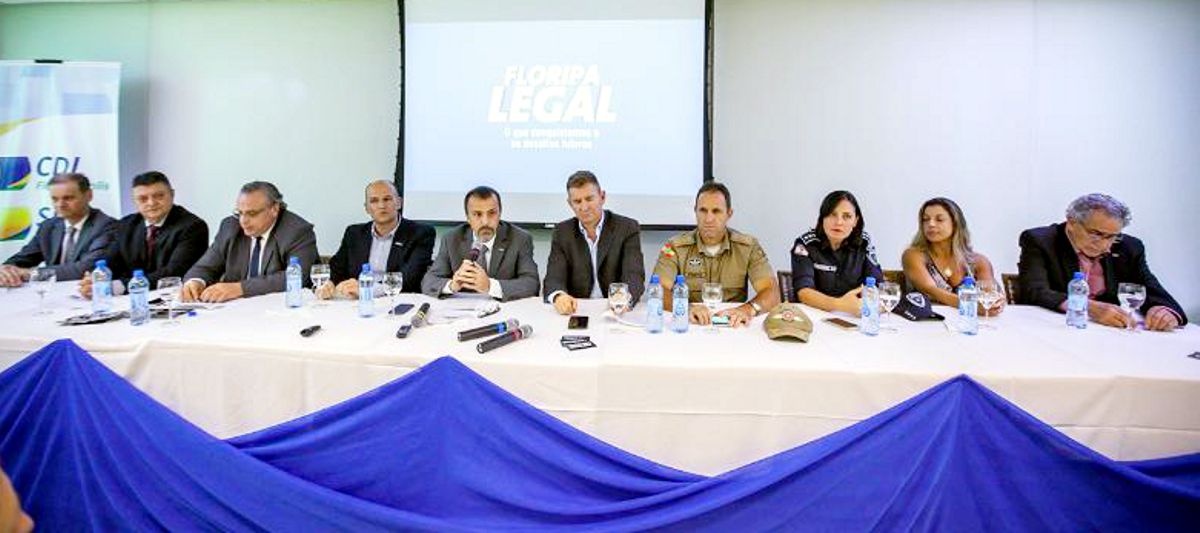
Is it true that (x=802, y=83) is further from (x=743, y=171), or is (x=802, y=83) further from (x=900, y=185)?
(x=900, y=185)

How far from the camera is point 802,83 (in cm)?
386

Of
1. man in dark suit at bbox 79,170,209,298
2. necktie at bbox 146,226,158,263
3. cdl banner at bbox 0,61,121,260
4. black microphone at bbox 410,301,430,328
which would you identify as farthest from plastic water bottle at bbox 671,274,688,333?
cdl banner at bbox 0,61,121,260

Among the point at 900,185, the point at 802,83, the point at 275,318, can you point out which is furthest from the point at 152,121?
the point at 900,185

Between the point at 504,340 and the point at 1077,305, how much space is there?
6.56ft

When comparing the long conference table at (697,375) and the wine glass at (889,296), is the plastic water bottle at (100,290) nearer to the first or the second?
the long conference table at (697,375)

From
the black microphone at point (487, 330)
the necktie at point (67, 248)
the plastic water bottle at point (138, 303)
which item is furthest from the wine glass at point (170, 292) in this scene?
the necktie at point (67, 248)

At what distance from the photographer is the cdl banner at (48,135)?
13.2 ft

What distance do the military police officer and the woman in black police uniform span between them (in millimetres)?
179

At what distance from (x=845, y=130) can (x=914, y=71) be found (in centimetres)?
58

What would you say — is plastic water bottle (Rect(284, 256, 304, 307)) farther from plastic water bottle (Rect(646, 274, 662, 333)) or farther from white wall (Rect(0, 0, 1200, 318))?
white wall (Rect(0, 0, 1200, 318))

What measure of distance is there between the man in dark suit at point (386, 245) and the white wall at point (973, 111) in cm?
213

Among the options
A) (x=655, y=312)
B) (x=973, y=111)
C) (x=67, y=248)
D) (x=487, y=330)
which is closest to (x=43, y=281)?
(x=67, y=248)

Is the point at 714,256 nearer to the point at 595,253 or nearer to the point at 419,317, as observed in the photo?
the point at 595,253

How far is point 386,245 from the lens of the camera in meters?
3.16
